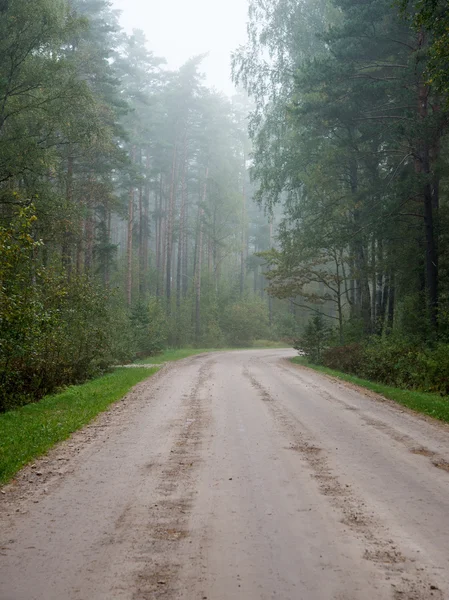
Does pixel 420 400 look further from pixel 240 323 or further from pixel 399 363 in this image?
pixel 240 323

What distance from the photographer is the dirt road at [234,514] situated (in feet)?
10.8

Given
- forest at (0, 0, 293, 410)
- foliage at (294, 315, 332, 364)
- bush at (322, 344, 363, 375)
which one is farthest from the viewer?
foliage at (294, 315, 332, 364)

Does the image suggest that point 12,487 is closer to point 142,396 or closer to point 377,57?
point 142,396

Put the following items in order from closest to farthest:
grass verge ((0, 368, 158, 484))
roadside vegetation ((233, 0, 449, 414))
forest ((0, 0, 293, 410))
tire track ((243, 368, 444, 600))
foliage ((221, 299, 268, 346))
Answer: tire track ((243, 368, 444, 600)) → grass verge ((0, 368, 158, 484)) → forest ((0, 0, 293, 410)) → roadside vegetation ((233, 0, 449, 414)) → foliage ((221, 299, 268, 346))

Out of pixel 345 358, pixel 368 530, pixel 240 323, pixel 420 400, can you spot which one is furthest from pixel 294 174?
pixel 368 530

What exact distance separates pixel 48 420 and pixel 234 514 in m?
5.66

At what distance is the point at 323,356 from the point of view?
2139 cm

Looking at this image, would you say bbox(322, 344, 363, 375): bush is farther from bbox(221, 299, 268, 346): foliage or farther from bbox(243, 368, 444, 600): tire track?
bbox(221, 299, 268, 346): foliage

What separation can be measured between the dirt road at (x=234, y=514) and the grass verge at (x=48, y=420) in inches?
14.0

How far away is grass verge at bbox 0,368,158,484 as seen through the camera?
21.9 ft

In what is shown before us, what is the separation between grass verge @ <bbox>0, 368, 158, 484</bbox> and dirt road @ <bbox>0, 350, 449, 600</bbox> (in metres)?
0.36

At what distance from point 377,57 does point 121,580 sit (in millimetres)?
18685

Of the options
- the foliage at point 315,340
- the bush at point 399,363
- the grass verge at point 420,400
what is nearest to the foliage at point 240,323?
the foliage at point 315,340

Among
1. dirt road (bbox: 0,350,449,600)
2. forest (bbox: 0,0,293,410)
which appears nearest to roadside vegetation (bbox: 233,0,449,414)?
dirt road (bbox: 0,350,449,600)
